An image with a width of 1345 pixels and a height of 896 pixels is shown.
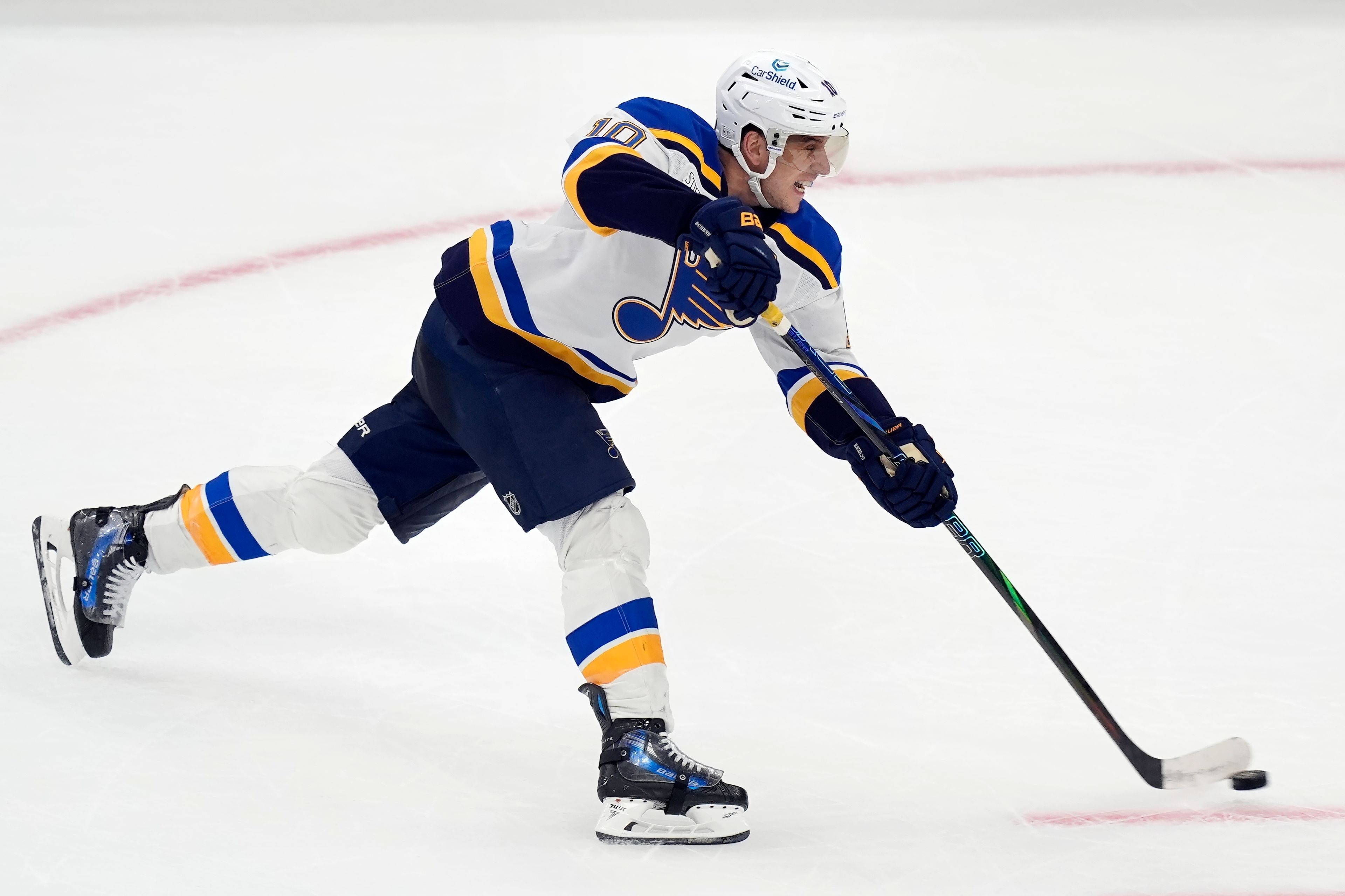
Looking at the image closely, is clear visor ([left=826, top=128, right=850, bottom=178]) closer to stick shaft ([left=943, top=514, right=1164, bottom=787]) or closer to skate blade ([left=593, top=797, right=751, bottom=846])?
stick shaft ([left=943, top=514, right=1164, bottom=787])

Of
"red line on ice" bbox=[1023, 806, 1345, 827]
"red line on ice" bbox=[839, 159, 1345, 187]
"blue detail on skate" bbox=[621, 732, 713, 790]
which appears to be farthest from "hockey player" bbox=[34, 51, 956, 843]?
"red line on ice" bbox=[839, 159, 1345, 187]

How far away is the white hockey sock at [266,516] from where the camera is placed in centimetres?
271

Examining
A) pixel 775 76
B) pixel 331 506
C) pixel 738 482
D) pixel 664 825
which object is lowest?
pixel 664 825

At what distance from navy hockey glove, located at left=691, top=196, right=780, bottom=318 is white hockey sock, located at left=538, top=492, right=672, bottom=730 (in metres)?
0.41

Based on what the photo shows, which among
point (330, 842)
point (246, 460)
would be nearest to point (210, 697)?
point (330, 842)

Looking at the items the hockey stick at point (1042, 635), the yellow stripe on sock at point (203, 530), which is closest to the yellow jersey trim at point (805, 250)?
the hockey stick at point (1042, 635)

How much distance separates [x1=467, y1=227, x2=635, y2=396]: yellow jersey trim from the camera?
247cm

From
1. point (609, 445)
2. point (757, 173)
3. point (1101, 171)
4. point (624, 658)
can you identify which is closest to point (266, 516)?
point (609, 445)

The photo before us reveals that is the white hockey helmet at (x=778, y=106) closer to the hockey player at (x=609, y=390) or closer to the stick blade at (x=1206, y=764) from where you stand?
the hockey player at (x=609, y=390)

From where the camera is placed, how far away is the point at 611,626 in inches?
89.0

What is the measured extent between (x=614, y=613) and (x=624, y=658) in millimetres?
70

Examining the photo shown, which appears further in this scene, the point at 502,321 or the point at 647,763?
the point at 502,321

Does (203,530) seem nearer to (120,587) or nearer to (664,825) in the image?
(120,587)

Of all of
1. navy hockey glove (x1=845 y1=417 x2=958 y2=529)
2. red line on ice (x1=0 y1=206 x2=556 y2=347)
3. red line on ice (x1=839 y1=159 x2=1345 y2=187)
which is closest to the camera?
navy hockey glove (x1=845 y1=417 x2=958 y2=529)
